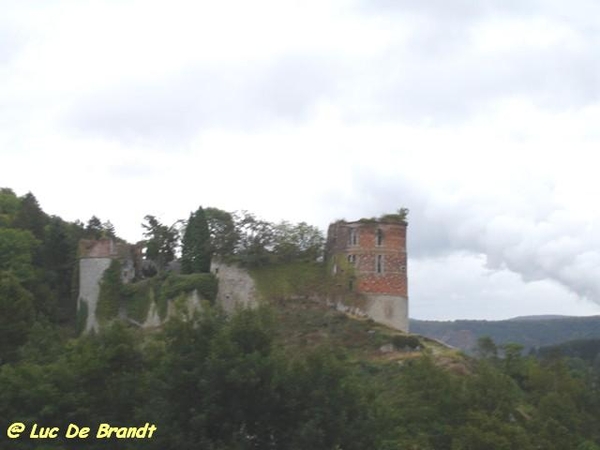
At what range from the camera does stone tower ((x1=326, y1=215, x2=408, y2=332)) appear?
7319 centimetres

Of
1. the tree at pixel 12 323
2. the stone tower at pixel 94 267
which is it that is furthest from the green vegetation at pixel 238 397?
the stone tower at pixel 94 267

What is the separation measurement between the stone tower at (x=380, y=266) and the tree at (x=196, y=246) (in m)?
10.1

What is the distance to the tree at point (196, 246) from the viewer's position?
3105 inches

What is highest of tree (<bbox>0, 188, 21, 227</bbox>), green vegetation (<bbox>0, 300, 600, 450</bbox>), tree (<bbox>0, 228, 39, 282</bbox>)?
tree (<bbox>0, 188, 21, 227</bbox>)

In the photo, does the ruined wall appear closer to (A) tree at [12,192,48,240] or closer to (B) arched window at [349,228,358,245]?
(B) arched window at [349,228,358,245]

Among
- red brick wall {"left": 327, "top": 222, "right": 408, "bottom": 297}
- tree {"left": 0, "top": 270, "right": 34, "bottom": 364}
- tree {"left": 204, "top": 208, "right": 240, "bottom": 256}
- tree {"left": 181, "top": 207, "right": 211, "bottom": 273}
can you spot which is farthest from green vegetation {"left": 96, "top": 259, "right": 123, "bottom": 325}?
tree {"left": 0, "top": 270, "right": 34, "bottom": 364}

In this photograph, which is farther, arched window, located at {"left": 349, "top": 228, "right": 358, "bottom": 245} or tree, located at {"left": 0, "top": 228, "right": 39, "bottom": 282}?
tree, located at {"left": 0, "top": 228, "right": 39, "bottom": 282}

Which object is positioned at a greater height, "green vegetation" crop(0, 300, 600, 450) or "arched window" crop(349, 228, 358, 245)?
"arched window" crop(349, 228, 358, 245)

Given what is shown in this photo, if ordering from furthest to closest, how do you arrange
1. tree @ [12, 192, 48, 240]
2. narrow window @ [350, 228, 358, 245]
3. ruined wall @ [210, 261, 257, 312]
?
tree @ [12, 192, 48, 240] < ruined wall @ [210, 261, 257, 312] < narrow window @ [350, 228, 358, 245]

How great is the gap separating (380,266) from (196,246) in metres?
13.3

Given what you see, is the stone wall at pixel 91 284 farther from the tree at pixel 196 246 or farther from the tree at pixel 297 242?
the tree at pixel 297 242

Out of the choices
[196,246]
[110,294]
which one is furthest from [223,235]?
[110,294]

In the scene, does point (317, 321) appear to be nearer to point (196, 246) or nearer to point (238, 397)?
point (196, 246)

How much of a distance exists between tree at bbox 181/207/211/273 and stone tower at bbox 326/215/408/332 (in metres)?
10.1
